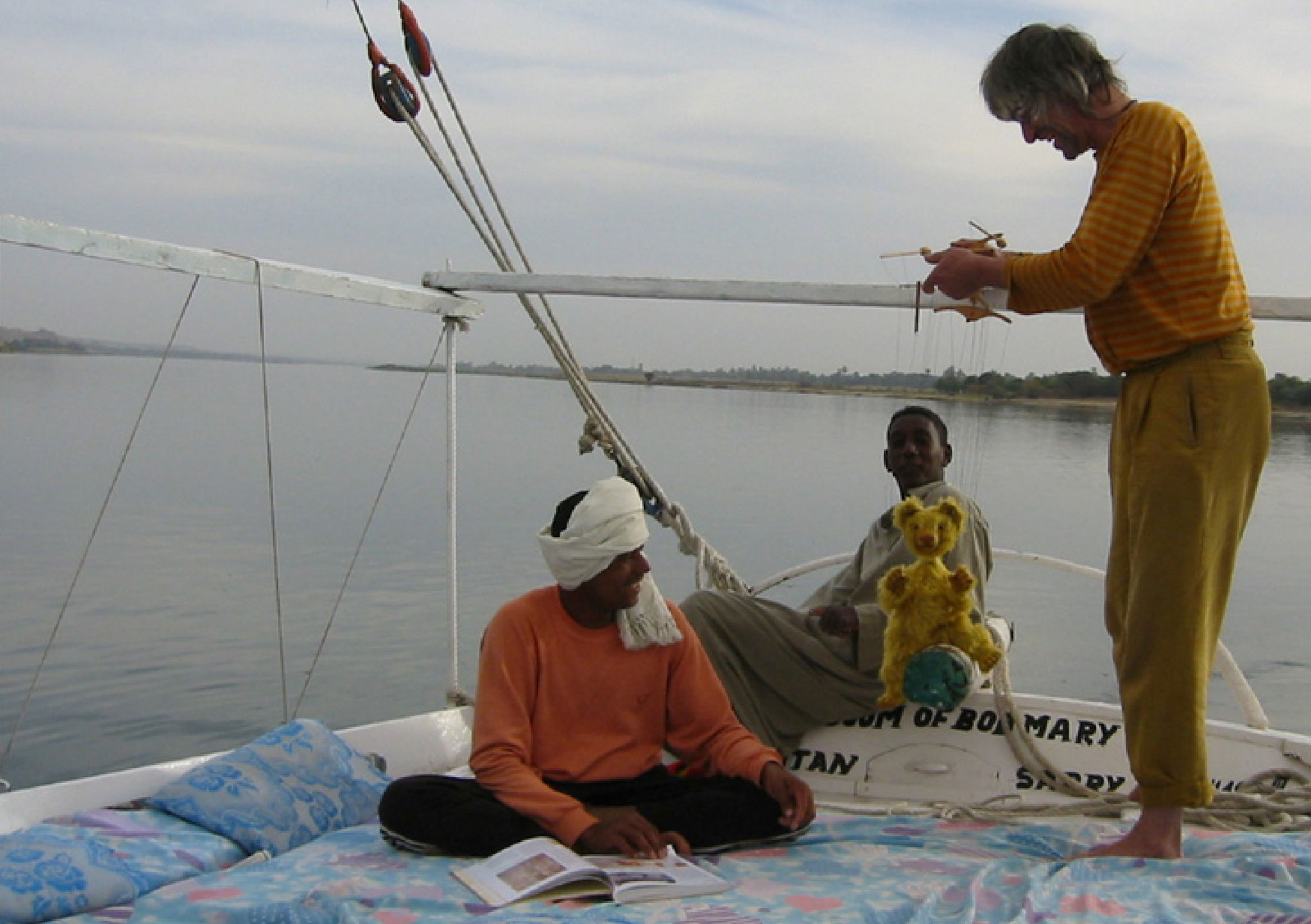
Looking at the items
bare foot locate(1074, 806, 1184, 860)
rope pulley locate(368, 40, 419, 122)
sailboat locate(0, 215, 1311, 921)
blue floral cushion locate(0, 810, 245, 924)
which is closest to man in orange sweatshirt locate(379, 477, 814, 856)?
sailboat locate(0, 215, 1311, 921)

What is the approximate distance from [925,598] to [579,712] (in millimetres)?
892

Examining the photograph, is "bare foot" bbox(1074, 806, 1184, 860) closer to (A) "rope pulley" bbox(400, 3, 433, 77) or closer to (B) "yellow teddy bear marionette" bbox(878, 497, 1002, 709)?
(B) "yellow teddy bear marionette" bbox(878, 497, 1002, 709)

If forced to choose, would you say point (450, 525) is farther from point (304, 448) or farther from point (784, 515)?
point (304, 448)

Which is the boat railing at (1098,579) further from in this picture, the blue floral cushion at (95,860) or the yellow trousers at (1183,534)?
the blue floral cushion at (95,860)

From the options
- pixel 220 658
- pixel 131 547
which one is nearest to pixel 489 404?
pixel 131 547

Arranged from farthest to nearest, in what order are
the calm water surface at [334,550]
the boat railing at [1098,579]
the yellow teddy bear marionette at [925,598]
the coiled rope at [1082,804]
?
the calm water surface at [334,550], the boat railing at [1098,579], the yellow teddy bear marionette at [925,598], the coiled rope at [1082,804]

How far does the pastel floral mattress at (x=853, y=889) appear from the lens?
233 centimetres

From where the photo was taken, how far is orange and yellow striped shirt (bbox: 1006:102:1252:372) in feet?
7.87

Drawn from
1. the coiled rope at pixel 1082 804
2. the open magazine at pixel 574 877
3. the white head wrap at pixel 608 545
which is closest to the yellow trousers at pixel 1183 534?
the coiled rope at pixel 1082 804

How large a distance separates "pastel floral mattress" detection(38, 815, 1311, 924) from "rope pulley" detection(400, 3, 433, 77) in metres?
2.23

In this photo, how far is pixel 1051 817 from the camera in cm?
312

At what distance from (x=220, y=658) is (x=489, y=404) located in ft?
89.3

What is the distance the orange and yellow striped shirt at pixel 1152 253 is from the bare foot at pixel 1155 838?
2.70 ft

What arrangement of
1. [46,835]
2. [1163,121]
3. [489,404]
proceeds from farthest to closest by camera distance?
[489,404]
[46,835]
[1163,121]
